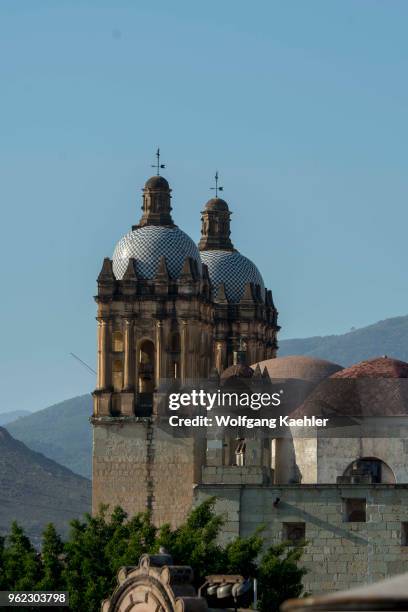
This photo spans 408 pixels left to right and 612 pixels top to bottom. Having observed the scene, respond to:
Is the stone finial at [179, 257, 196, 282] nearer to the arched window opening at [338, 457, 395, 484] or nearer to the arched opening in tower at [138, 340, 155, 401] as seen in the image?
the arched opening in tower at [138, 340, 155, 401]

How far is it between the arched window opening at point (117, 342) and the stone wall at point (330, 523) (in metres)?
14.7

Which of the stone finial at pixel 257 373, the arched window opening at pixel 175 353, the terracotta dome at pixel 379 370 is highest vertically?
the arched window opening at pixel 175 353

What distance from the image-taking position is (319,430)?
212 feet

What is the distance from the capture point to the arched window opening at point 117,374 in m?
75.9

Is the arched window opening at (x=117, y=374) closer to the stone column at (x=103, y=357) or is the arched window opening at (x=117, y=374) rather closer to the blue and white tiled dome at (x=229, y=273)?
the stone column at (x=103, y=357)

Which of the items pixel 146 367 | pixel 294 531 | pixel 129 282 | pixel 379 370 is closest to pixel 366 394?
pixel 379 370

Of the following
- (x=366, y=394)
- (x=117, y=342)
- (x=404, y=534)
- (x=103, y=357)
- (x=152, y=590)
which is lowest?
(x=152, y=590)

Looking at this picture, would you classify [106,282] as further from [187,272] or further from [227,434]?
[227,434]

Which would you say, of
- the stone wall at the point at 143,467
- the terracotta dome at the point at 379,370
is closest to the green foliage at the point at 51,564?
the terracotta dome at the point at 379,370

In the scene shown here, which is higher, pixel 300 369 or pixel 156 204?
pixel 156 204

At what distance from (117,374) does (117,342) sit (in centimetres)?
129

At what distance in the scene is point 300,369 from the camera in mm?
72688

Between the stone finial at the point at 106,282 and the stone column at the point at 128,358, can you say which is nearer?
the stone column at the point at 128,358

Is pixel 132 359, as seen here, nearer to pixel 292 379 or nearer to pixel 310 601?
pixel 292 379
